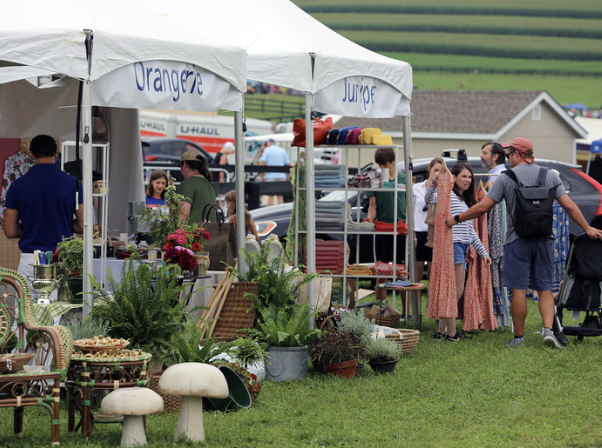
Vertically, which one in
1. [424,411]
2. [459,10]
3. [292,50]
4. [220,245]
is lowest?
[424,411]

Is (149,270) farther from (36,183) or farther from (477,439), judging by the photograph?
(477,439)

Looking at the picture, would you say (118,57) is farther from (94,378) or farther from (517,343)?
(517,343)

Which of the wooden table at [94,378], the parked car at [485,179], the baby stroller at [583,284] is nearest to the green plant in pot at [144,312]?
the wooden table at [94,378]

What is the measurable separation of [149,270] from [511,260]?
375 centimetres

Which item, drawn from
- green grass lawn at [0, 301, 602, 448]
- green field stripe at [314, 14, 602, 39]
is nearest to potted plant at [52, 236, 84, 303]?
green grass lawn at [0, 301, 602, 448]

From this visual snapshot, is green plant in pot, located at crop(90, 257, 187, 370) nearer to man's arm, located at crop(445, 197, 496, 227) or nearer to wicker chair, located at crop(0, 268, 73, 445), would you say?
wicker chair, located at crop(0, 268, 73, 445)

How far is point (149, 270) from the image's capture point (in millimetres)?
6566

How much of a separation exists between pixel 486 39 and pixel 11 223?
292ft

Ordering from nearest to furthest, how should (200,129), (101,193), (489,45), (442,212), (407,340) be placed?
1. (101,193)
2. (407,340)
3. (442,212)
4. (200,129)
5. (489,45)

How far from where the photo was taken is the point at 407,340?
8.23 m

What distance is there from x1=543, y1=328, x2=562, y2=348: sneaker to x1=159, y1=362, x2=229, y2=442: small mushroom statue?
4322 millimetres

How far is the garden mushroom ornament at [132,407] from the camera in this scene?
16.2ft

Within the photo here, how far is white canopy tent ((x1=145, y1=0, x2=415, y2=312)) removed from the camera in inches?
317

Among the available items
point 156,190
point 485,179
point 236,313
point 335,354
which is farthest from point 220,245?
point 485,179
